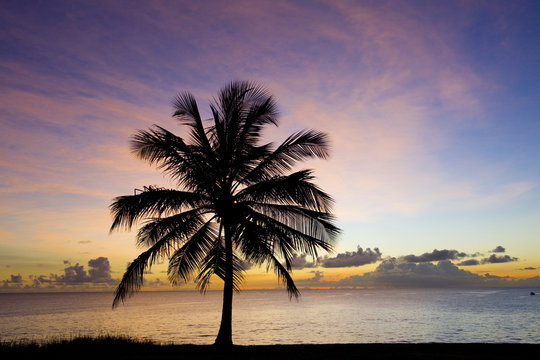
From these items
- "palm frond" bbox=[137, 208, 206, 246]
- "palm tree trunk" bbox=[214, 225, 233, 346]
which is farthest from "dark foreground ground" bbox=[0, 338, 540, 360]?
"palm frond" bbox=[137, 208, 206, 246]

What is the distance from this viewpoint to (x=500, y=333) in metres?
33.3

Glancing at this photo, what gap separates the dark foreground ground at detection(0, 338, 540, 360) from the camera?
34.8 feet

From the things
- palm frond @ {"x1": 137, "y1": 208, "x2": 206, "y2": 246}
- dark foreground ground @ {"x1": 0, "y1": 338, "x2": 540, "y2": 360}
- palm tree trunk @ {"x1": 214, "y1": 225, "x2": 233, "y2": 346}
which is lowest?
dark foreground ground @ {"x1": 0, "y1": 338, "x2": 540, "y2": 360}

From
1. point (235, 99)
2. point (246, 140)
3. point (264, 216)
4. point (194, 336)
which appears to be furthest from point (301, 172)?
point (194, 336)

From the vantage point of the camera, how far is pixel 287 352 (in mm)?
11609

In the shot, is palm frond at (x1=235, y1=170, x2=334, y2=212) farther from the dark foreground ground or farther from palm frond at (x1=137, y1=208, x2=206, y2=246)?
the dark foreground ground

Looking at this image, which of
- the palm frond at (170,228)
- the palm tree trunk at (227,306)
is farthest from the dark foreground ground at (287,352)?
the palm frond at (170,228)

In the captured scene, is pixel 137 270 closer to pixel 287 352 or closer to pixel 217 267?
pixel 217 267

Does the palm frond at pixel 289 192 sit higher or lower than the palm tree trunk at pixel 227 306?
higher

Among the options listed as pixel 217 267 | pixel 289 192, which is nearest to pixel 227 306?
pixel 217 267

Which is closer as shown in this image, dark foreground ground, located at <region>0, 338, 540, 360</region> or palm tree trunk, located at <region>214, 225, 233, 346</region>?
dark foreground ground, located at <region>0, 338, 540, 360</region>

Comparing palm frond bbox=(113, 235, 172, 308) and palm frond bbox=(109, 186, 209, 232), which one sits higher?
palm frond bbox=(109, 186, 209, 232)

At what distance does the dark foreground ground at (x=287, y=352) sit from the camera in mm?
10609

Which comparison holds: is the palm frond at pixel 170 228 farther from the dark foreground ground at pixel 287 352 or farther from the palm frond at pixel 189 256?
the dark foreground ground at pixel 287 352
